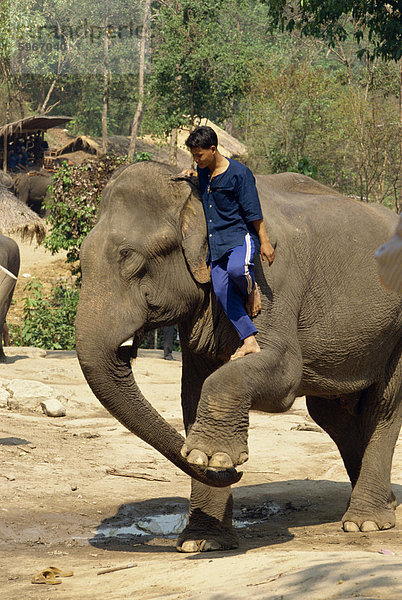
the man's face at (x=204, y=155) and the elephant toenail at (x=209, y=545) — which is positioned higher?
the man's face at (x=204, y=155)

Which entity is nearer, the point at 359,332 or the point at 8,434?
the point at 359,332

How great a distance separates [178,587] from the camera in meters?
4.02

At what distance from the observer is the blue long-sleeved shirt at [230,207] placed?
4797 millimetres

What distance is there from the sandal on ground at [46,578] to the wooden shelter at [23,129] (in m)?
28.3

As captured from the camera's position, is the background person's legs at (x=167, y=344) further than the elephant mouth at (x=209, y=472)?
Yes

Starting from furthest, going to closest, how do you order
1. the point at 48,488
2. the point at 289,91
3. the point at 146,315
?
the point at 289,91
the point at 48,488
the point at 146,315

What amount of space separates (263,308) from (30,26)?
44.4 meters

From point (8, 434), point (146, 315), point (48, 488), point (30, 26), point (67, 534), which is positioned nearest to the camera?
point (146, 315)

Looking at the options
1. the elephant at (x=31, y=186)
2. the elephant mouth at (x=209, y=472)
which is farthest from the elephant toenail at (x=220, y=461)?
the elephant at (x=31, y=186)

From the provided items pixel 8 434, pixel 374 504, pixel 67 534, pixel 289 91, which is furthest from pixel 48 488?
pixel 289 91

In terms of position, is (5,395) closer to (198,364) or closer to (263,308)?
(198,364)

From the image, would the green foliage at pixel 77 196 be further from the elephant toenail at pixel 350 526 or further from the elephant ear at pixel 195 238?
the elephant ear at pixel 195 238

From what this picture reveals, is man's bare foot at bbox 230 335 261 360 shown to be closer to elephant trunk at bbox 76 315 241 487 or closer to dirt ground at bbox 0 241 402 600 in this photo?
elephant trunk at bbox 76 315 241 487

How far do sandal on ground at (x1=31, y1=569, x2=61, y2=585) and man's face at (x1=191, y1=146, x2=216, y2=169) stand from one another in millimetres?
2216
